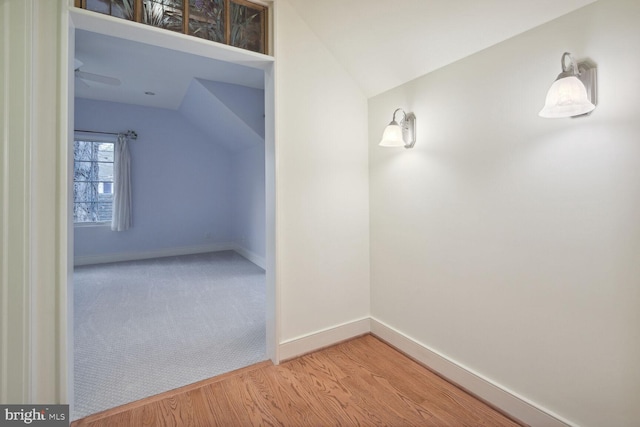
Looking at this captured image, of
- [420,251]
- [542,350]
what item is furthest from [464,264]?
[542,350]

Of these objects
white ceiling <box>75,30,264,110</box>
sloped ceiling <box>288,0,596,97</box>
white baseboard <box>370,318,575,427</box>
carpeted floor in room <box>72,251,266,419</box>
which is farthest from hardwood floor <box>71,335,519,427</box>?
white ceiling <box>75,30,264,110</box>

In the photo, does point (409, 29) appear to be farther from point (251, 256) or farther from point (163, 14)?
point (251, 256)

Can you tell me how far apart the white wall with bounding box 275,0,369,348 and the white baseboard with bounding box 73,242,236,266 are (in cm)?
404

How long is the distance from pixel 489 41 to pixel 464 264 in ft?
3.99

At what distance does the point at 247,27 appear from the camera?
1882mm

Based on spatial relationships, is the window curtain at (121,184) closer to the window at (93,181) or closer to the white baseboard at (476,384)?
the window at (93,181)

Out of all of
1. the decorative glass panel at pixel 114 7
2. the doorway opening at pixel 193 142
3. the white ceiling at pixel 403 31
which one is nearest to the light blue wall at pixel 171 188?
the doorway opening at pixel 193 142

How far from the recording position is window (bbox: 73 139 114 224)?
4922mm

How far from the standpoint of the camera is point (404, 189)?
2.07 m

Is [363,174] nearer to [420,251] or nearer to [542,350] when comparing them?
[420,251]

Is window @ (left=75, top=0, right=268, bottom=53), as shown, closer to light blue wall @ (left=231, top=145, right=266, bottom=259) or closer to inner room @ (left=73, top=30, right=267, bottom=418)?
inner room @ (left=73, top=30, right=267, bottom=418)

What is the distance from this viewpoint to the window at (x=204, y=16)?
4.95ft

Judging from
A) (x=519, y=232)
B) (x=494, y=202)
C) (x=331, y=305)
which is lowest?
(x=331, y=305)

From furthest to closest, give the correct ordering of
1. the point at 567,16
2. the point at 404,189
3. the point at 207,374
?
the point at 404,189 → the point at 207,374 → the point at 567,16
